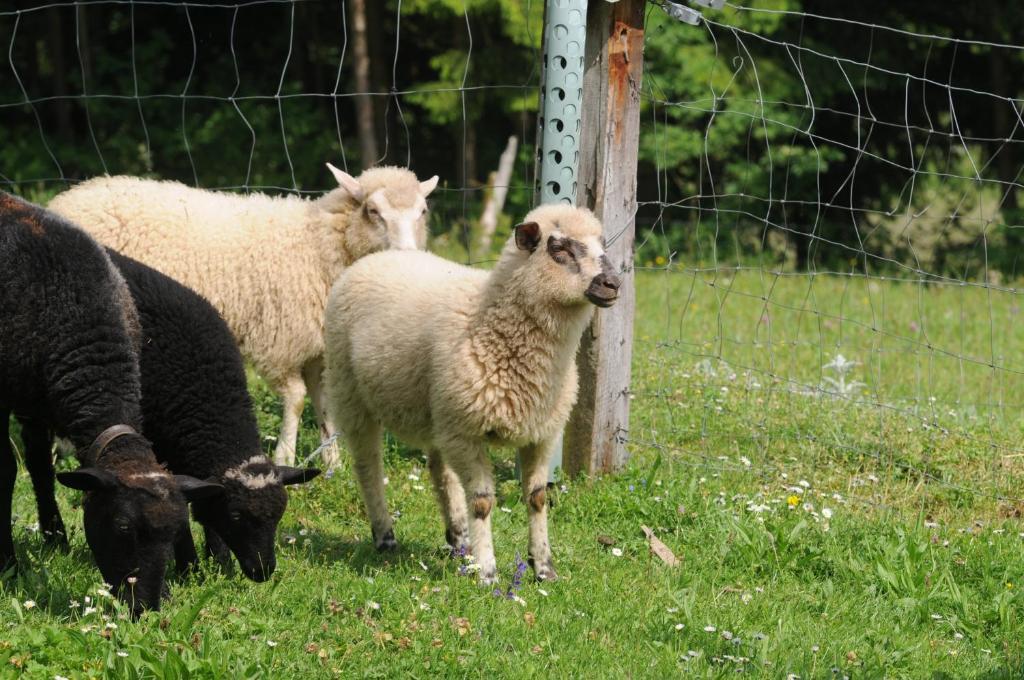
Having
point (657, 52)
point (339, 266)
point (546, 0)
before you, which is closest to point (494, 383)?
point (546, 0)

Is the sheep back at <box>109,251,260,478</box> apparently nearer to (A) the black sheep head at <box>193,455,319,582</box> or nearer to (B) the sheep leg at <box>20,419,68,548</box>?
(A) the black sheep head at <box>193,455,319,582</box>

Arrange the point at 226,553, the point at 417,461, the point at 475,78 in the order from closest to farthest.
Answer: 1. the point at 226,553
2. the point at 417,461
3. the point at 475,78

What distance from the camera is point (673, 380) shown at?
6820 millimetres

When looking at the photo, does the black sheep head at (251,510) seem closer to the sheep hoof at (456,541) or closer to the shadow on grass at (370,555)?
the shadow on grass at (370,555)

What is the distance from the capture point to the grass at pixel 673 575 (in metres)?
3.72

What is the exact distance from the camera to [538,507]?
15.2 feet

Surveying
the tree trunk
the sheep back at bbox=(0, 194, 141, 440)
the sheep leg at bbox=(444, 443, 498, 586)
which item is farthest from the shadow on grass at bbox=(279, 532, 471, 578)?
the tree trunk

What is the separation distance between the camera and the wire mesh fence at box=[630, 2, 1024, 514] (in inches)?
227

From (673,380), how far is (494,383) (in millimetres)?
2598

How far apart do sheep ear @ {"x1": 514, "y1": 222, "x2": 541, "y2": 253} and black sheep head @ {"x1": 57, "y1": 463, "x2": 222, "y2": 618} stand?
160cm

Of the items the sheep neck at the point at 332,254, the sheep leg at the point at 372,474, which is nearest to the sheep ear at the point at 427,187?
the sheep neck at the point at 332,254

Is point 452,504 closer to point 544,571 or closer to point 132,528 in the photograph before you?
point 544,571

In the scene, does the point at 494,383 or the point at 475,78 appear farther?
A: the point at 475,78

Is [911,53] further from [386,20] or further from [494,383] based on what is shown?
[494,383]
